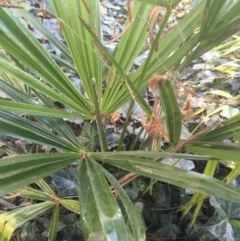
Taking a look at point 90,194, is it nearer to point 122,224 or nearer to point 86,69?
point 122,224

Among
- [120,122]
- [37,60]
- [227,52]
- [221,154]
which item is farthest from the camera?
[227,52]

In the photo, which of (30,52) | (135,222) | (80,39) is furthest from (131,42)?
(135,222)

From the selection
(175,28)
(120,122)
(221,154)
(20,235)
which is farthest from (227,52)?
(20,235)

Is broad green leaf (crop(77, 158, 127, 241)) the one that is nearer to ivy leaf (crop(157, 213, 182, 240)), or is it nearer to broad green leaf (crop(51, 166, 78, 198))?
broad green leaf (crop(51, 166, 78, 198))

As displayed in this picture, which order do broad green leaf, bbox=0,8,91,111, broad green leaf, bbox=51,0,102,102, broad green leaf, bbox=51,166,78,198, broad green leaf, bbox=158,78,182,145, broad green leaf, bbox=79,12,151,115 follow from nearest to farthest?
broad green leaf, bbox=158,78,182,145 < broad green leaf, bbox=79,12,151,115 < broad green leaf, bbox=0,8,91,111 < broad green leaf, bbox=51,0,102,102 < broad green leaf, bbox=51,166,78,198

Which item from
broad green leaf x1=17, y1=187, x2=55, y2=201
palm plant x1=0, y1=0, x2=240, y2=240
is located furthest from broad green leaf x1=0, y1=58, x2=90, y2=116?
broad green leaf x1=17, y1=187, x2=55, y2=201

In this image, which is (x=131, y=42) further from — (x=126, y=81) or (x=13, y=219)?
(x=13, y=219)
